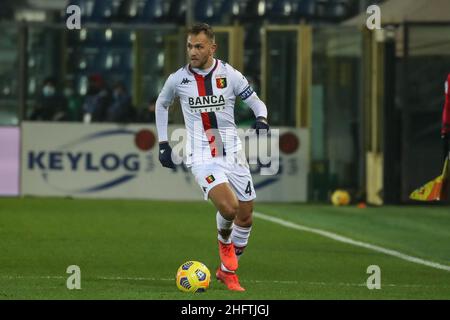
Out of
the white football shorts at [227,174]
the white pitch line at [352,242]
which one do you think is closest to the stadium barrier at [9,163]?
the white pitch line at [352,242]

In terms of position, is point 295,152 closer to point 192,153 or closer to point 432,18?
point 432,18

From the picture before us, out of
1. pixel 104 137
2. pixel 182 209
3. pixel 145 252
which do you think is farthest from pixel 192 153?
pixel 104 137

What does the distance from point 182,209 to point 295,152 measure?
285cm

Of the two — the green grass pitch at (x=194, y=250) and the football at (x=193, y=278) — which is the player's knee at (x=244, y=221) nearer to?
the green grass pitch at (x=194, y=250)

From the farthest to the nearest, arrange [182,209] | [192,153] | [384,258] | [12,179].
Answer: [12,179], [182,209], [384,258], [192,153]

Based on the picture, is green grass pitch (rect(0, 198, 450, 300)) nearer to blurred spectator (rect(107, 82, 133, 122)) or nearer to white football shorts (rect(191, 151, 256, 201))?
white football shorts (rect(191, 151, 256, 201))

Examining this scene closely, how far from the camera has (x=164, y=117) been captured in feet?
39.8

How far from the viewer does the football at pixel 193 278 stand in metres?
11.2

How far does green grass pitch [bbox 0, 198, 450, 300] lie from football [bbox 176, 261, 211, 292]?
5.2 inches

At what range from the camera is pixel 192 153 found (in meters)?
12.0

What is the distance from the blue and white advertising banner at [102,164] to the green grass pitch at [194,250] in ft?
1.72

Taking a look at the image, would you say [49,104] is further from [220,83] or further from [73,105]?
[220,83]

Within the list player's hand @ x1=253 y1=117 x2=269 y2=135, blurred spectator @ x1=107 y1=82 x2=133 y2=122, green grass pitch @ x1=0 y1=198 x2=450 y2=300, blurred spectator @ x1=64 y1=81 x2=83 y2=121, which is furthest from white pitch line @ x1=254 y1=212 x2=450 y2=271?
blurred spectator @ x1=64 y1=81 x2=83 y2=121

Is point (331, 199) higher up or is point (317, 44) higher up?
point (317, 44)
